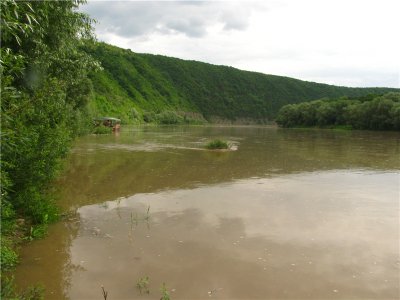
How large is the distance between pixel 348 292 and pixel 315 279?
74cm

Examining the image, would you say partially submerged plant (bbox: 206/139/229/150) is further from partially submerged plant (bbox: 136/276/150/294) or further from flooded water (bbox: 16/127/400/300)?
partially submerged plant (bbox: 136/276/150/294)

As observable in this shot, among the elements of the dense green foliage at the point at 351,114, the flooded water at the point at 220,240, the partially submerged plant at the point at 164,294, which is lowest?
the flooded water at the point at 220,240

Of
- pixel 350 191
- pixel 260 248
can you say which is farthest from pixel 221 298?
pixel 350 191

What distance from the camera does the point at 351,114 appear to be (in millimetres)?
96875

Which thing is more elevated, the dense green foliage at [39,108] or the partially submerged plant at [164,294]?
the dense green foliage at [39,108]

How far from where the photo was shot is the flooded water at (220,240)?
7.81 metres

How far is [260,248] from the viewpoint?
992 centimetres

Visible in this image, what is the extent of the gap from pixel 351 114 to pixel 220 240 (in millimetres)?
95275

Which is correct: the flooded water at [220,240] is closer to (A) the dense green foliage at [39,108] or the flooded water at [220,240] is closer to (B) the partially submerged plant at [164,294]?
(B) the partially submerged plant at [164,294]

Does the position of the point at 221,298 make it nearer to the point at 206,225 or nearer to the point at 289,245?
the point at 289,245

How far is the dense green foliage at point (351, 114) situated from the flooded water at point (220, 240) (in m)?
73.3

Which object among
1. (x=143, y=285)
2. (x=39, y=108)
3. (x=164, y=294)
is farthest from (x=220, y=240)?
(x=39, y=108)

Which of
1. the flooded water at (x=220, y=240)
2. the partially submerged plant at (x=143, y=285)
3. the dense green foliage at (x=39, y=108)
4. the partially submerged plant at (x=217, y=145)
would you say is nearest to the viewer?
the partially submerged plant at (x=143, y=285)

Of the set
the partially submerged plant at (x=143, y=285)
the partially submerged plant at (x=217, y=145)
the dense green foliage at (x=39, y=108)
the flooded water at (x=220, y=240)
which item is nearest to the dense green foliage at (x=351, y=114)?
the partially submerged plant at (x=217, y=145)
